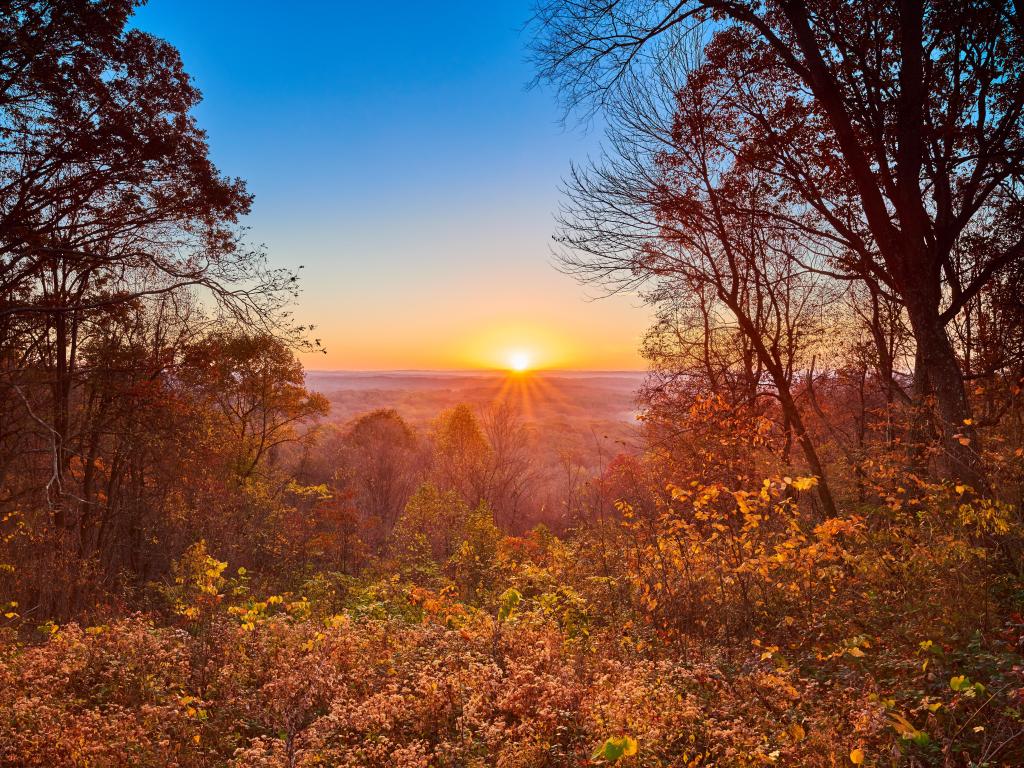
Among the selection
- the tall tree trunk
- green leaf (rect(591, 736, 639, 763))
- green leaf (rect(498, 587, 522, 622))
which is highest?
the tall tree trunk

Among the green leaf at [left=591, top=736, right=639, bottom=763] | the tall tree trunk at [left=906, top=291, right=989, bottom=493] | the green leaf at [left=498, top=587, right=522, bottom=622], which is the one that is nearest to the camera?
the green leaf at [left=591, top=736, right=639, bottom=763]

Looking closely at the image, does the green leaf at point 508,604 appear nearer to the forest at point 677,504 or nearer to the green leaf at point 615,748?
the forest at point 677,504

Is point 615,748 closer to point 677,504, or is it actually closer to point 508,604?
point 508,604

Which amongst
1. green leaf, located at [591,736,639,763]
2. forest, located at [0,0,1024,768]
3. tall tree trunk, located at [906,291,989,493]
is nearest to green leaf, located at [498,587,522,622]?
forest, located at [0,0,1024,768]

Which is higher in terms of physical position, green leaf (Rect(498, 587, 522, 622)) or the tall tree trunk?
the tall tree trunk

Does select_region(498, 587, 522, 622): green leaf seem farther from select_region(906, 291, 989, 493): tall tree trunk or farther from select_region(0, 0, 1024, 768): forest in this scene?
select_region(906, 291, 989, 493): tall tree trunk

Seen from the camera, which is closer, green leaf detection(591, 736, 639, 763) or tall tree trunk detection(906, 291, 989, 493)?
green leaf detection(591, 736, 639, 763)

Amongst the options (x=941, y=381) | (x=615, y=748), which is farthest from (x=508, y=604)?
(x=941, y=381)

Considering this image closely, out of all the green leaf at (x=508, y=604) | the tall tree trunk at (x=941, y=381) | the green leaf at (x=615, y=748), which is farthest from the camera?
the green leaf at (x=508, y=604)

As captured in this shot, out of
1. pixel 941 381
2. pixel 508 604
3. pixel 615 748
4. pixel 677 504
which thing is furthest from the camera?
pixel 677 504

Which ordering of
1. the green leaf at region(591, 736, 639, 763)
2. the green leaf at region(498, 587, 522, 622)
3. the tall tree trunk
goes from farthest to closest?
the green leaf at region(498, 587, 522, 622)
the tall tree trunk
the green leaf at region(591, 736, 639, 763)

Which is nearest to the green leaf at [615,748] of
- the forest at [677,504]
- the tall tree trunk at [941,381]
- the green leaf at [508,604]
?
the forest at [677,504]

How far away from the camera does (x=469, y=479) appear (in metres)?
30.9

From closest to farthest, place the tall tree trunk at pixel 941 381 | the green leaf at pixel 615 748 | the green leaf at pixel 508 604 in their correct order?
the green leaf at pixel 615 748
the tall tree trunk at pixel 941 381
the green leaf at pixel 508 604
